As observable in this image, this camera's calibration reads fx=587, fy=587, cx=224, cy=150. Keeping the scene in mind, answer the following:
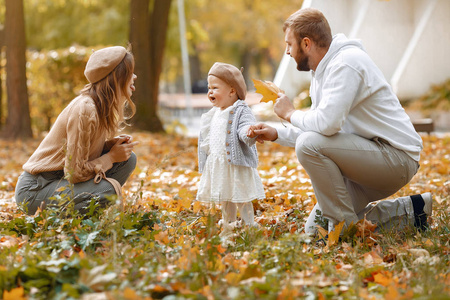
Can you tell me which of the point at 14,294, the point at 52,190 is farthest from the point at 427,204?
the point at 14,294

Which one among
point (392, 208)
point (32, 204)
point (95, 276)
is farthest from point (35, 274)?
point (392, 208)

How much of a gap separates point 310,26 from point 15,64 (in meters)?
8.93

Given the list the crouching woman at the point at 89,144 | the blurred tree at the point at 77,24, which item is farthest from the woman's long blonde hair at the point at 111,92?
the blurred tree at the point at 77,24

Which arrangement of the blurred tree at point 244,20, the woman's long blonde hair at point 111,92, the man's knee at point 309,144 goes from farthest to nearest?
the blurred tree at point 244,20 → the woman's long blonde hair at point 111,92 → the man's knee at point 309,144

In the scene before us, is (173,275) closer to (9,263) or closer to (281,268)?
(281,268)

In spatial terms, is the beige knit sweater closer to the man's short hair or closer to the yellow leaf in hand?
the yellow leaf in hand

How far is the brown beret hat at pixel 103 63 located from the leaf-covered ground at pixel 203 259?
923 millimetres

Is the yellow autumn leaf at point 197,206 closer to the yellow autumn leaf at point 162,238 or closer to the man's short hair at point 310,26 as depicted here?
the yellow autumn leaf at point 162,238

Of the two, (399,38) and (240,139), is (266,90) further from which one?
(399,38)

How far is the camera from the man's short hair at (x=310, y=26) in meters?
3.87

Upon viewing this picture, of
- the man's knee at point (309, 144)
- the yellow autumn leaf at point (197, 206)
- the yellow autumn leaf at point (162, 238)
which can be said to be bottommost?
the yellow autumn leaf at point (197, 206)

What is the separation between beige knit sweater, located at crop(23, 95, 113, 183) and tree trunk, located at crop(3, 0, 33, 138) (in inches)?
311

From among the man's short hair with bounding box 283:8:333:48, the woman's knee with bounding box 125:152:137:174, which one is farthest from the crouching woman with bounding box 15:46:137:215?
the man's short hair with bounding box 283:8:333:48

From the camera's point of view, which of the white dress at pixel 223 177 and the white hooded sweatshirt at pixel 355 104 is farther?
the white dress at pixel 223 177
